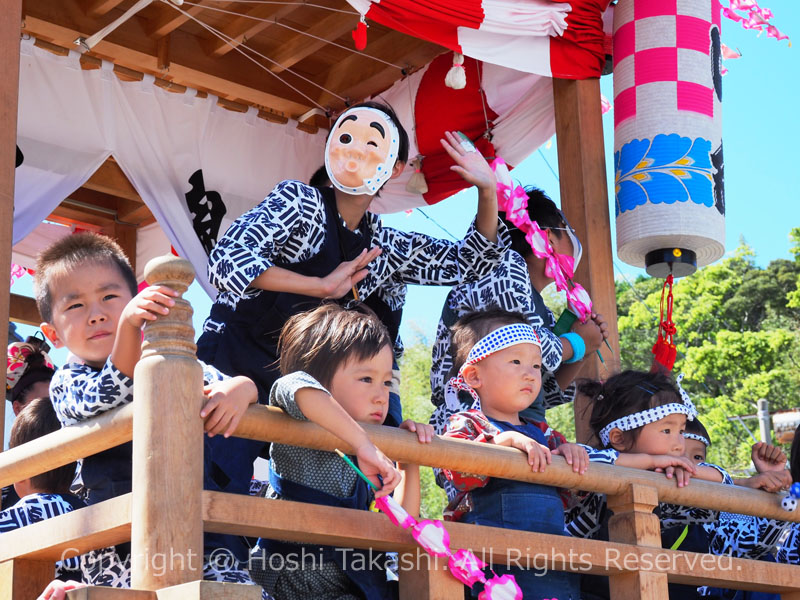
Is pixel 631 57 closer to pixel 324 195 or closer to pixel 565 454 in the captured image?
pixel 324 195

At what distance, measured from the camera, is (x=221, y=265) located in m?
2.67

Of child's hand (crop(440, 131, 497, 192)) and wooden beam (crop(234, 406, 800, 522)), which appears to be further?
child's hand (crop(440, 131, 497, 192))

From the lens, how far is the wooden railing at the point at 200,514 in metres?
1.78

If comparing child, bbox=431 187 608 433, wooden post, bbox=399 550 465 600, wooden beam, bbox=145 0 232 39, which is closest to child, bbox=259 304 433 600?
wooden post, bbox=399 550 465 600

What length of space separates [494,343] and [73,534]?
132 cm

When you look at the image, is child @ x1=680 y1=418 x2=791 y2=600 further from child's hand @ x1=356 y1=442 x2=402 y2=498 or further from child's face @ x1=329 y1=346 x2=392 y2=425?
child's hand @ x1=356 y1=442 x2=402 y2=498

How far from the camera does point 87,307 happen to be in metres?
2.46

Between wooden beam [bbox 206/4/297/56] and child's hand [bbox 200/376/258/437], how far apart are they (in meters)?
3.61

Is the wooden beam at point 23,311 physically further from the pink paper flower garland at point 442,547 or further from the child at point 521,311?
the pink paper flower garland at point 442,547

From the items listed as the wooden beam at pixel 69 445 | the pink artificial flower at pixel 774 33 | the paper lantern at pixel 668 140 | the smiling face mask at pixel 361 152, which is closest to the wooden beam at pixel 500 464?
the wooden beam at pixel 69 445

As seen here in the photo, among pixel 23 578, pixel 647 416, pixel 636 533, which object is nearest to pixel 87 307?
pixel 23 578

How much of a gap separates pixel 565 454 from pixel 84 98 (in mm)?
3784

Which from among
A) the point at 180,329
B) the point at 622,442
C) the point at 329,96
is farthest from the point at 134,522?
the point at 329,96

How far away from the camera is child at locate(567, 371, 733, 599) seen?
9.98 ft
